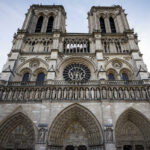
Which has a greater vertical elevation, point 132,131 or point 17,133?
point 132,131

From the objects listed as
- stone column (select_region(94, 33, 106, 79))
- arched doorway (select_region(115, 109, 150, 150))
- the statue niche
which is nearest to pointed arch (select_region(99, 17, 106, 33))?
stone column (select_region(94, 33, 106, 79))

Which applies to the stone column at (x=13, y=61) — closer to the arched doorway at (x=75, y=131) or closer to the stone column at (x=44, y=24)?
the stone column at (x=44, y=24)

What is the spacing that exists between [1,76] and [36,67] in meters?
3.61

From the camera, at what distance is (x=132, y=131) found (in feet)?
37.0

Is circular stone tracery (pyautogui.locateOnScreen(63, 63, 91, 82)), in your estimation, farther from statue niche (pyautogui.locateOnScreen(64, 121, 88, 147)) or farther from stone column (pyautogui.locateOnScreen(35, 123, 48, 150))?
stone column (pyautogui.locateOnScreen(35, 123, 48, 150))

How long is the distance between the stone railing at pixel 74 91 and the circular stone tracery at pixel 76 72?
1.89 m

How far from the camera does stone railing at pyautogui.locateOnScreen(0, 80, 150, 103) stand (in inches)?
463

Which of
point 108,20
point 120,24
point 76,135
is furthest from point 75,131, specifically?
point 108,20

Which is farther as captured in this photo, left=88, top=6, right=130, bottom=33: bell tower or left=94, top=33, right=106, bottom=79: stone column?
left=88, top=6, right=130, bottom=33: bell tower

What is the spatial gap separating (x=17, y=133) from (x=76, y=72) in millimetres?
8131

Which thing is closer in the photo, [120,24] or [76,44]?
[76,44]

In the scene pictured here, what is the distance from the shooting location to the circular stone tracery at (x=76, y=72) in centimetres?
1454

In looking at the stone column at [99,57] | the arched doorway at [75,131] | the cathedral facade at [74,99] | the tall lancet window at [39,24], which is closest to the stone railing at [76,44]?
the cathedral facade at [74,99]

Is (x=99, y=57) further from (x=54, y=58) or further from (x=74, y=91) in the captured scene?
(x=74, y=91)
